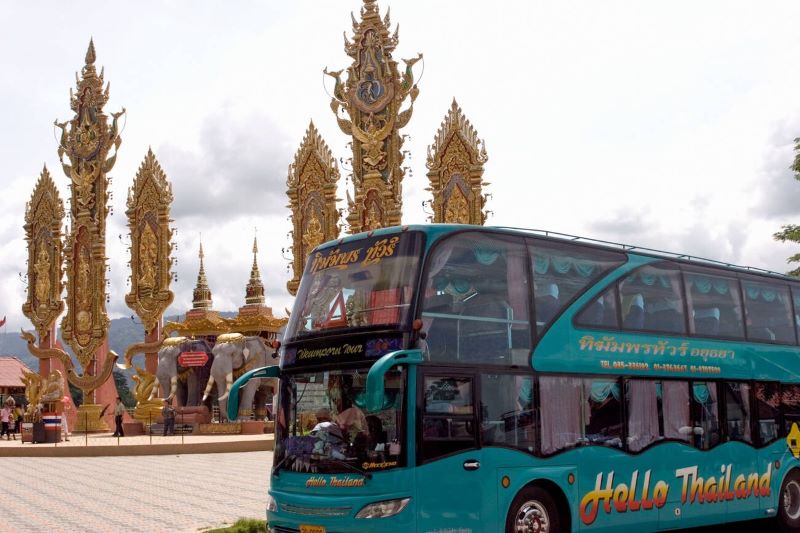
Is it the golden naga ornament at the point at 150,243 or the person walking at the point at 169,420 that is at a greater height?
the golden naga ornament at the point at 150,243

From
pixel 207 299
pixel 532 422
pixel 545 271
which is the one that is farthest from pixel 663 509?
pixel 207 299

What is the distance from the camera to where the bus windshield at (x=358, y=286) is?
10.2 metres

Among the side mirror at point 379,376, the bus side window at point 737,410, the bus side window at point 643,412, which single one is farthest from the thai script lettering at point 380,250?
the bus side window at point 737,410

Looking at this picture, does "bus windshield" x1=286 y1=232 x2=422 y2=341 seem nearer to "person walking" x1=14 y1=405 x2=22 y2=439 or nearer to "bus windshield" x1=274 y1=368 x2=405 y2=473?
"bus windshield" x1=274 y1=368 x2=405 y2=473

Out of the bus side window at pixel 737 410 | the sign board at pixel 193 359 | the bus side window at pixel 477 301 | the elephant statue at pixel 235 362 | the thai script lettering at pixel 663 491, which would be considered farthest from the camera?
the sign board at pixel 193 359

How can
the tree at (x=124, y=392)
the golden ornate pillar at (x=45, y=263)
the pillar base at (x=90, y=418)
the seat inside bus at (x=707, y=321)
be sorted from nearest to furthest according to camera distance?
the seat inside bus at (x=707, y=321), the pillar base at (x=90, y=418), the golden ornate pillar at (x=45, y=263), the tree at (x=124, y=392)

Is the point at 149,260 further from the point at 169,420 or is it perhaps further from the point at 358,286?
the point at 358,286

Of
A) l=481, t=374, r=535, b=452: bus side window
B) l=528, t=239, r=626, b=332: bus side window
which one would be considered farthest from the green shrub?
l=528, t=239, r=626, b=332: bus side window

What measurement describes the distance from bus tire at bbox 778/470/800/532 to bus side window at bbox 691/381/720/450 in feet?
6.78

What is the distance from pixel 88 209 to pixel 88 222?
2.10 ft

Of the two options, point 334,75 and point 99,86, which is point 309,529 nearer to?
point 334,75

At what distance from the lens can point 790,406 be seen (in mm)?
14883

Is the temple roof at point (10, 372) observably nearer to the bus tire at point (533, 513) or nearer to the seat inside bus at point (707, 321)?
the seat inside bus at point (707, 321)

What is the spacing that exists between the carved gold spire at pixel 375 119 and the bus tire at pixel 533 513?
22.6 meters
